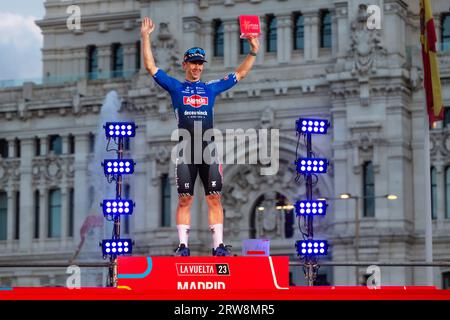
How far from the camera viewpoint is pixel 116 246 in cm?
2748

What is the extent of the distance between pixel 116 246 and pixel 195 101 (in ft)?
18.6

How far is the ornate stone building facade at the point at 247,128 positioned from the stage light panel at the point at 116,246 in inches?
1356

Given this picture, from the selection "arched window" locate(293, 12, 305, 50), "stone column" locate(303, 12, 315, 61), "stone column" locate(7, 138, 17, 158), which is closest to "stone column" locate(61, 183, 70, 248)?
"stone column" locate(7, 138, 17, 158)

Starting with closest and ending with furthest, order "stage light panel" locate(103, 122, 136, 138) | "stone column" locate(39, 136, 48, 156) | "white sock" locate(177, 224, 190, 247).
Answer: "white sock" locate(177, 224, 190, 247) < "stage light panel" locate(103, 122, 136, 138) < "stone column" locate(39, 136, 48, 156)

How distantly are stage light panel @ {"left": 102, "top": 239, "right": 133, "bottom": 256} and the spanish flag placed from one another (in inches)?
562

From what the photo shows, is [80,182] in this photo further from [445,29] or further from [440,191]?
[445,29]

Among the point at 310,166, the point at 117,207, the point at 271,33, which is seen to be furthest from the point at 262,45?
the point at 310,166

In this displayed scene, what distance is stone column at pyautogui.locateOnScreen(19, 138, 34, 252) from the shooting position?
77.4 m

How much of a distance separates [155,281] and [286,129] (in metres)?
51.9

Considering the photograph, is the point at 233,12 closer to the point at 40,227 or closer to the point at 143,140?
the point at 143,140

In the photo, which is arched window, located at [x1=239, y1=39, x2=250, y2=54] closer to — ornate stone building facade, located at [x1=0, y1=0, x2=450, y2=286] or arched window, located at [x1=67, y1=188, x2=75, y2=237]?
ornate stone building facade, located at [x1=0, y1=0, x2=450, y2=286]
